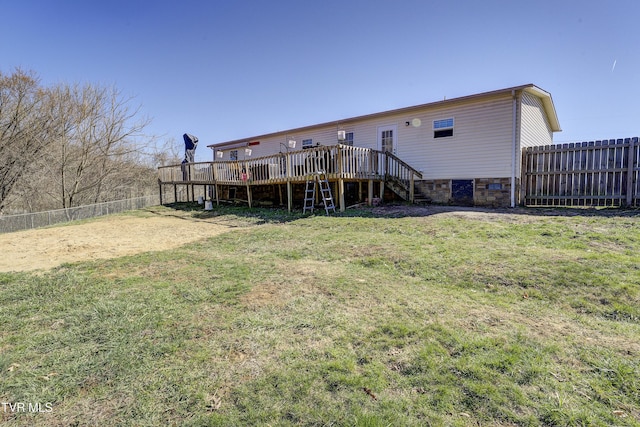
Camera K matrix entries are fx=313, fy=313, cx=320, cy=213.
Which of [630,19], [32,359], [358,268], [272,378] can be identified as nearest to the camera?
[272,378]

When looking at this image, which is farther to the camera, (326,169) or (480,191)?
(480,191)

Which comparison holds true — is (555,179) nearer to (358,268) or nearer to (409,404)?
(358,268)

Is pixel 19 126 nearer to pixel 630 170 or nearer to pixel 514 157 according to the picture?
pixel 514 157

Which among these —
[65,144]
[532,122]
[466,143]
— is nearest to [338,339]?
[466,143]

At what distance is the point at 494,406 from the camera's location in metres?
1.87

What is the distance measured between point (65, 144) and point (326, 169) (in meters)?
14.1

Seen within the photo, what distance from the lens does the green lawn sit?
6.31 ft

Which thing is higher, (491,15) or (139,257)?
(491,15)

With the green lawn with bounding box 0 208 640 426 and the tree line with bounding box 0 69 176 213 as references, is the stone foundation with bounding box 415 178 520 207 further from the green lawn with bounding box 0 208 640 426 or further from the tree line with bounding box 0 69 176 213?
the tree line with bounding box 0 69 176 213

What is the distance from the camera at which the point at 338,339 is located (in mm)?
2717

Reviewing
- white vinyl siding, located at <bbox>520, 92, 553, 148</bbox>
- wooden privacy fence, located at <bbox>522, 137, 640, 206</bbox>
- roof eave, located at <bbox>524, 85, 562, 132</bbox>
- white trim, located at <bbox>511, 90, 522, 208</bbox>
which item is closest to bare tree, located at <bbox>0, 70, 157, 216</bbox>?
white trim, located at <bbox>511, 90, 522, 208</bbox>

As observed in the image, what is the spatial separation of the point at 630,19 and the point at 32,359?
586 inches

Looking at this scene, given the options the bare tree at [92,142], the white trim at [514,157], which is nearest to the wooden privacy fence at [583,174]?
the white trim at [514,157]

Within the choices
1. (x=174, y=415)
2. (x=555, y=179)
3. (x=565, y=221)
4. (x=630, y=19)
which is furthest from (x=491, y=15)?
(x=174, y=415)
